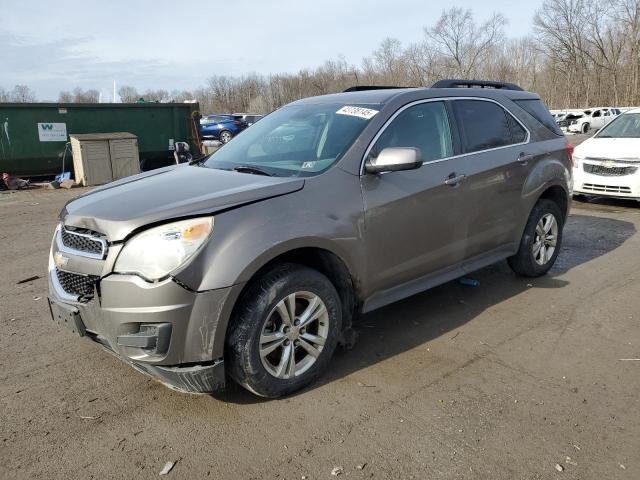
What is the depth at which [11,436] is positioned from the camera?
114 inches

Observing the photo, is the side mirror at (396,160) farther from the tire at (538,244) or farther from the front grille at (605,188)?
the front grille at (605,188)

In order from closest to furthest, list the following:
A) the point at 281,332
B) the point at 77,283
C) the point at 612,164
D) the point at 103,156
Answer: the point at 77,283 < the point at 281,332 < the point at 612,164 < the point at 103,156

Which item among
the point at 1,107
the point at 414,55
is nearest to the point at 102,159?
the point at 1,107

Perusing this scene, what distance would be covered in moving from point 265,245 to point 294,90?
6247 cm

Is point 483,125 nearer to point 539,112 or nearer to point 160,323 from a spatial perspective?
point 539,112

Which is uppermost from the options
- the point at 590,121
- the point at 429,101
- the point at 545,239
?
the point at 590,121

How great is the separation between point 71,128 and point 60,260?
37.9ft

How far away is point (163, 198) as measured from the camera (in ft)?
10.1

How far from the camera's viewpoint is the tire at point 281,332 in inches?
116

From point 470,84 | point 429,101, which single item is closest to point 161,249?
point 429,101

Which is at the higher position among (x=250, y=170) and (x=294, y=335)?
(x=250, y=170)

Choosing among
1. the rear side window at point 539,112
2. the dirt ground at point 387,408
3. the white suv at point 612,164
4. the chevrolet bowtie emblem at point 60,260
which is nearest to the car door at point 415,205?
the dirt ground at point 387,408

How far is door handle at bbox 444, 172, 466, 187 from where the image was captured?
4024 millimetres

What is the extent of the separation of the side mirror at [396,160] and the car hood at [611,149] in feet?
22.0
